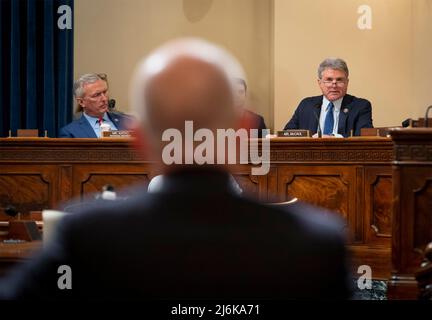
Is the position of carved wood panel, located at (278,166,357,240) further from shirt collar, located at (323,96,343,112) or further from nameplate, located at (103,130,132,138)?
shirt collar, located at (323,96,343,112)

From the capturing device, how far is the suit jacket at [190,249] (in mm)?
1152

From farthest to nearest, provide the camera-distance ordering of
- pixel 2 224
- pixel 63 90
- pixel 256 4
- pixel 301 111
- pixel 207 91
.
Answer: pixel 256 4 < pixel 63 90 < pixel 301 111 < pixel 2 224 < pixel 207 91

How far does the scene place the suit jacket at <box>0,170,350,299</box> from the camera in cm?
115

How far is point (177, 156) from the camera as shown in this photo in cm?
124

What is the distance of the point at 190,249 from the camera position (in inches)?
46.8

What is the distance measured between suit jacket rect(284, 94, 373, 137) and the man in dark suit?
5211 mm

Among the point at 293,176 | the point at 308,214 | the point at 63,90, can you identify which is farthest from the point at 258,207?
the point at 63,90

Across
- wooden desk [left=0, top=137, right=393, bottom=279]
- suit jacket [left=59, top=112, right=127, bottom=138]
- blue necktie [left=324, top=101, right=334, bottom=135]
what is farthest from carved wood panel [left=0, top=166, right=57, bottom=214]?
blue necktie [left=324, top=101, right=334, bottom=135]

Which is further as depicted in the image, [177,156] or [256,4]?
[256,4]

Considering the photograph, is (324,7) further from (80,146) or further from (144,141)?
(144,141)

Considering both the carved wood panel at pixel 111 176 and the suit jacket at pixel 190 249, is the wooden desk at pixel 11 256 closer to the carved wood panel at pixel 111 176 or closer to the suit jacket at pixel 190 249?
the suit jacket at pixel 190 249

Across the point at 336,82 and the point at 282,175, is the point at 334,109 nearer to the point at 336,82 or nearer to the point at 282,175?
the point at 336,82
